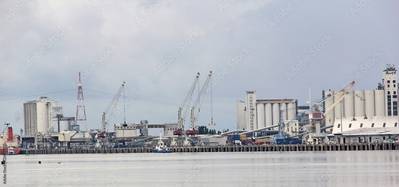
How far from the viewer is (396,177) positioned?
10469 cm

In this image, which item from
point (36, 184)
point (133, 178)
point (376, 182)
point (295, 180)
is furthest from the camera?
point (133, 178)

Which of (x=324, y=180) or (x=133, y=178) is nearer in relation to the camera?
(x=324, y=180)

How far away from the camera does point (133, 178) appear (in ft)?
397

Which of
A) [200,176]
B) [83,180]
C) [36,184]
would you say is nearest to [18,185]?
[36,184]

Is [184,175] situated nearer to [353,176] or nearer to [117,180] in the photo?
[117,180]

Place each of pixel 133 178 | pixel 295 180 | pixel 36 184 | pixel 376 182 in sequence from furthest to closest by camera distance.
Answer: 1. pixel 133 178
2. pixel 36 184
3. pixel 295 180
4. pixel 376 182

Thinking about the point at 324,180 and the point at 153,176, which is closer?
the point at 324,180

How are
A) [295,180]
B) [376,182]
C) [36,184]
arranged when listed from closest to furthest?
[376,182] → [295,180] → [36,184]

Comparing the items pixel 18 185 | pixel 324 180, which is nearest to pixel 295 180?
pixel 324 180

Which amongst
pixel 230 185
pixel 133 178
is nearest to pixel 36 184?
pixel 133 178

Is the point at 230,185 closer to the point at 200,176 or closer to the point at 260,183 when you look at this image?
the point at 260,183

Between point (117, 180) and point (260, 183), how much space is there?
20032 millimetres

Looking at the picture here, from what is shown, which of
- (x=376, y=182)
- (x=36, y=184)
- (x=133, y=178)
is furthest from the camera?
(x=133, y=178)

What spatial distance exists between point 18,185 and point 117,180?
36.7 feet
